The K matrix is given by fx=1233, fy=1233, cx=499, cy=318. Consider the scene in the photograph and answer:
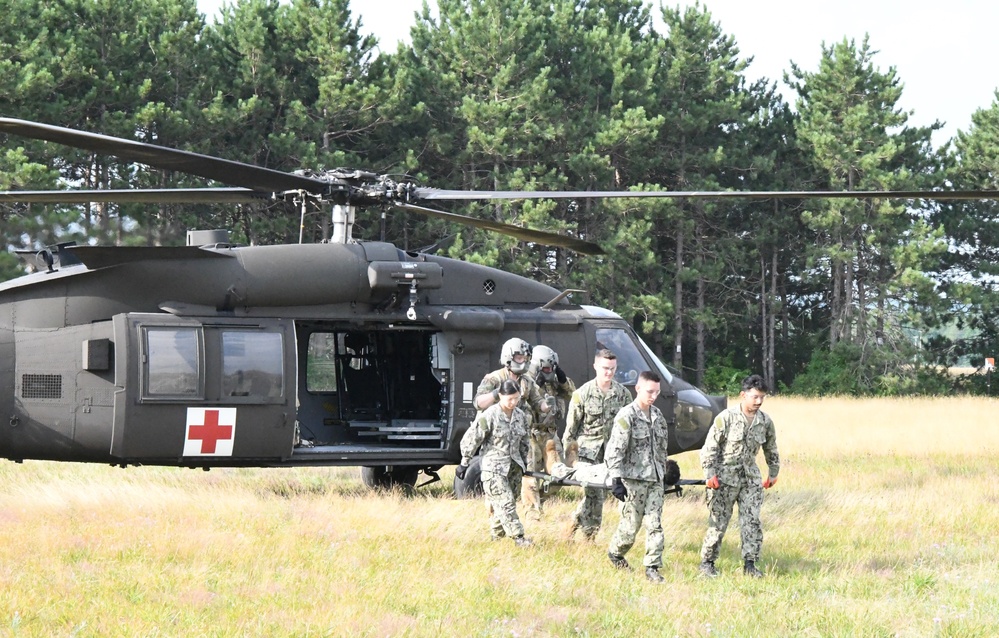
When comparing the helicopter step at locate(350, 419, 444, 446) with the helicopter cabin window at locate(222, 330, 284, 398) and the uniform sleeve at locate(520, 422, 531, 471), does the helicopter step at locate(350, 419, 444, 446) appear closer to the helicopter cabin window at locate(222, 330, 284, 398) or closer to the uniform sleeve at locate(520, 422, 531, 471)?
the helicopter cabin window at locate(222, 330, 284, 398)

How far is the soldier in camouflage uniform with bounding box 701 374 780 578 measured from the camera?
856 centimetres

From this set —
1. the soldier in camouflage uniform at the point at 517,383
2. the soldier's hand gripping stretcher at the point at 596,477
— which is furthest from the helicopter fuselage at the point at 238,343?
the soldier's hand gripping stretcher at the point at 596,477

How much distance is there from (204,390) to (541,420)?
2895 mm

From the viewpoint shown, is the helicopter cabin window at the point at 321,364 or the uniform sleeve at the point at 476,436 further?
the helicopter cabin window at the point at 321,364

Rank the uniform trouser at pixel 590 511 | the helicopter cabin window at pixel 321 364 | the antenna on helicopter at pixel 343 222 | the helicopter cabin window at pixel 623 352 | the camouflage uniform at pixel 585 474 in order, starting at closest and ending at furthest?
1. the camouflage uniform at pixel 585 474
2. the uniform trouser at pixel 590 511
3. the antenna on helicopter at pixel 343 222
4. the helicopter cabin window at pixel 623 352
5. the helicopter cabin window at pixel 321 364

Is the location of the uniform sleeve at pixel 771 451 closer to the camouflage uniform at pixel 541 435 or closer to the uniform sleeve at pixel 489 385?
the camouflage uniform at pixel 541 435

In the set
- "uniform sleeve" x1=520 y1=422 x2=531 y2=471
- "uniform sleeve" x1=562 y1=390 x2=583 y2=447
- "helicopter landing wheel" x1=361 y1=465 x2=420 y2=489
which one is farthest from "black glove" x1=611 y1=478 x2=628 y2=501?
"helicopter landing wheel" x1=361 y1=465 x2=420 y2=489

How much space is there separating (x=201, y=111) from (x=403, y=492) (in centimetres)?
1966

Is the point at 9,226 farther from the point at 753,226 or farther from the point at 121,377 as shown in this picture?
the point at 753,226

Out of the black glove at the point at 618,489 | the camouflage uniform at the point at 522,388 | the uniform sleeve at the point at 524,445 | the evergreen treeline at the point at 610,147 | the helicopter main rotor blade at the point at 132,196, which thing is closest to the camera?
the black glove at the point at 618,489

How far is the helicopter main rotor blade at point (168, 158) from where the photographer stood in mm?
7688

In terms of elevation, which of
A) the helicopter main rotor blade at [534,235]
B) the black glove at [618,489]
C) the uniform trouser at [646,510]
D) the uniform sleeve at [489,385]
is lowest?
the uniform trouser at [646,510]

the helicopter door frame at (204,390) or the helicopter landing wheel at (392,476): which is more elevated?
the helicopter door frame at (204,390)

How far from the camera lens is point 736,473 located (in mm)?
8578
